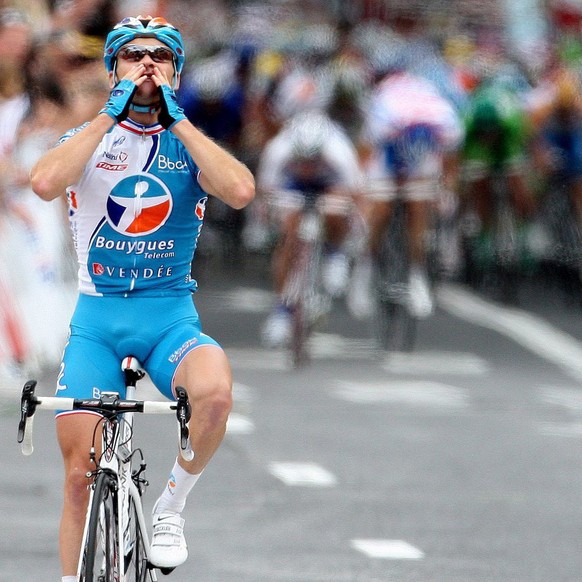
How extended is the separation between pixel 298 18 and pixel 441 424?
18.0m

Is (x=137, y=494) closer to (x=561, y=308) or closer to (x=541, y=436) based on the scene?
(x=541, y=436)

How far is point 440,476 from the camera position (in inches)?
414

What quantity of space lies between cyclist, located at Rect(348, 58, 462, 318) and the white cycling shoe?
30.8ft

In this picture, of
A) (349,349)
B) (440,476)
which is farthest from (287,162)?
(440,476)

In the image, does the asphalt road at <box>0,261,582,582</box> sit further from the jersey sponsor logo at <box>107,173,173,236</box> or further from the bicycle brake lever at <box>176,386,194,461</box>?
the bicycle brake lever at <box>176,386,194,461</box>

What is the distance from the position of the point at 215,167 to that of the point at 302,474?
4196mm

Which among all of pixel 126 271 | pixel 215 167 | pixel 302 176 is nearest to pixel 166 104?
pixel 215 167

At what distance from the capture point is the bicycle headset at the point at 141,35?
21.5 feet

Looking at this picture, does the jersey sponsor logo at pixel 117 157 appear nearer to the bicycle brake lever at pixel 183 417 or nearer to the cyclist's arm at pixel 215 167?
the cyclist's arm at pixel 215 167

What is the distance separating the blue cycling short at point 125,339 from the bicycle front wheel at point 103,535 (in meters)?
0.54

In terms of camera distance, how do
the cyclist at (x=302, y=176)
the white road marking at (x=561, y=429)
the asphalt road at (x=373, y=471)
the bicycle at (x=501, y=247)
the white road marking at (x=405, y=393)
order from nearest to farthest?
the asphalt road at (x=373, y=471) → the white road marking at (x=561, y=429) → the white road marking at (x=405, y=393) → the cyclist at (x=302, y=176) → the bicycle at (x=501, y=247)

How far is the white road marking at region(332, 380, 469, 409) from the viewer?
44.1 ft

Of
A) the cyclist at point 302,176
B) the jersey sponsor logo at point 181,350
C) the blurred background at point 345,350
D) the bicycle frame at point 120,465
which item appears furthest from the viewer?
the cyclist at point 302,176

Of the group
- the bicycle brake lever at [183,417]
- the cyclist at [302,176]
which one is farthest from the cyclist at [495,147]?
the bicycle brake lever at [183,417]
